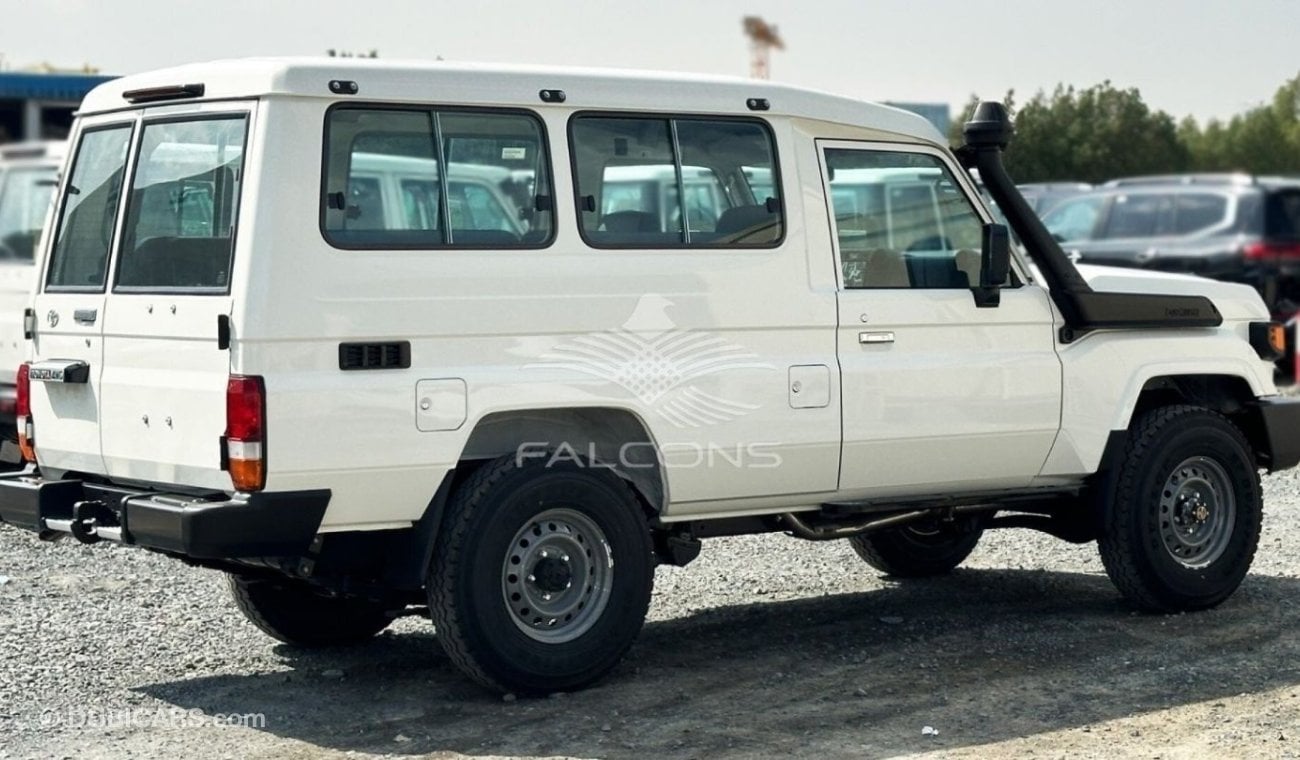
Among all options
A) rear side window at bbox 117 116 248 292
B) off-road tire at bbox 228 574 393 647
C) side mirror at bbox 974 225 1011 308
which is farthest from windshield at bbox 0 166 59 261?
side mirror at bbox 974 225 1011 308

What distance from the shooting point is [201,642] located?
812cm

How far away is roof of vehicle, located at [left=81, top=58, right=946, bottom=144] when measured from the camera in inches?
257

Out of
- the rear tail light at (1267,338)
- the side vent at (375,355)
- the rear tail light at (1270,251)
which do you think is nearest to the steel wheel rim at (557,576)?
the side vent at (375,355)

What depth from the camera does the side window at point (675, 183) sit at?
709 centimetres

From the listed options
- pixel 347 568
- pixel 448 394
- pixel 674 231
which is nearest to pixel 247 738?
pixel 347 568

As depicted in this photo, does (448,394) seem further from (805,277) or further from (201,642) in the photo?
(201,642)

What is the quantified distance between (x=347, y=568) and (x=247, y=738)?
673 mm

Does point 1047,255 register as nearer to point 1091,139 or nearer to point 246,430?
point 246,430

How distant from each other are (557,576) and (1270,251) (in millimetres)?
12406

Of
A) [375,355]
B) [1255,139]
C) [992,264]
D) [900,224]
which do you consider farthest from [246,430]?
[1255,139]

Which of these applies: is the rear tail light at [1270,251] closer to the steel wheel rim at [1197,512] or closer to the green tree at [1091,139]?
the green tree at [1091,139]

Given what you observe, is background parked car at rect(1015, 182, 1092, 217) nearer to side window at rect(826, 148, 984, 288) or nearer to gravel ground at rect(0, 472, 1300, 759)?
gravel ground at rect(0, 472, 1300, 759)

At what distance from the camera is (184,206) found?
6805 mm

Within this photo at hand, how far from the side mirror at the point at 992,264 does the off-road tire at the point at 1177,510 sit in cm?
104
